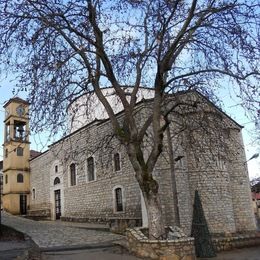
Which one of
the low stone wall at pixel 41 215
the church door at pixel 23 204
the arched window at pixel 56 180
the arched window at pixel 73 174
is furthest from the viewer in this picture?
the church door at pixel 23 204

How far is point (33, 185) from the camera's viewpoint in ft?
117

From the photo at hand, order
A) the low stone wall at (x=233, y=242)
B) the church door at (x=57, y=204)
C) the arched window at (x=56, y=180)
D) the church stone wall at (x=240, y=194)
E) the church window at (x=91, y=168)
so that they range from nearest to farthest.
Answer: the low stone wall at (x=233, y=242) → the church stone wall at (x=240, y=194) → the church window at (x=91, y=168) → the church door at (x=57, y=204) → the arched window at (x=56, y=180)

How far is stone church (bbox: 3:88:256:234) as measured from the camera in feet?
46.0

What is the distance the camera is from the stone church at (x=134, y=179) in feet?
46.0

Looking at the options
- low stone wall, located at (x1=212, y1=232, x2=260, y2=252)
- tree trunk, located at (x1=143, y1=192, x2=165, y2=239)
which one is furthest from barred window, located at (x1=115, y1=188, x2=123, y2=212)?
tree trunk, located at (x1=143, y1=192, x2=165, y2=239)

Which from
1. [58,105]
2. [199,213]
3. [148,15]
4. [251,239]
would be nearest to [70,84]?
[58,105]

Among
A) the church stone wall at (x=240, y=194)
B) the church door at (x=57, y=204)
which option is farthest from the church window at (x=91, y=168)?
the church stone wall at (x=240, y=194)

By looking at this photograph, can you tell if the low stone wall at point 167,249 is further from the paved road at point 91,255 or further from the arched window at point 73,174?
the arched window at point 73,174

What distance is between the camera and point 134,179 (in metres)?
21.1

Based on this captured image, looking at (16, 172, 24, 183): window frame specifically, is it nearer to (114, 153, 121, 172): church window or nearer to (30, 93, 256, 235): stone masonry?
(30, 93, 256, 235): stone masonry

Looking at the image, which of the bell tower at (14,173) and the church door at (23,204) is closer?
the bell tower at (14,173)

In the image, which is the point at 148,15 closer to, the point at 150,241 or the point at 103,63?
the point at 103,63

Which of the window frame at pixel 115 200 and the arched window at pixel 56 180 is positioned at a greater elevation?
the arched window at pixel 56 180

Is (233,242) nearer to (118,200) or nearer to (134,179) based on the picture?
(134,179)
